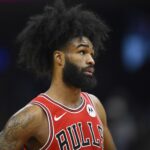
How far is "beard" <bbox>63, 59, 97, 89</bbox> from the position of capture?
21.0 feet

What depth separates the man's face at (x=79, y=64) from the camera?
6.38m

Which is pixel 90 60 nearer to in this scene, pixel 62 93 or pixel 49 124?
pixel 62 93

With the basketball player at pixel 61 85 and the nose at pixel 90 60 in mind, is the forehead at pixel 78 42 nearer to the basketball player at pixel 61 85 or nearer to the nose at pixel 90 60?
the basketball player at pixel 61 85

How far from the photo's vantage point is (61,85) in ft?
21.3

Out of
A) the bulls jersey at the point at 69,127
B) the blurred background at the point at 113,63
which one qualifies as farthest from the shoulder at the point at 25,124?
the blurred background at the point at 113,63

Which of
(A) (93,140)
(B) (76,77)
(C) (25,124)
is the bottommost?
(A) (93,140)

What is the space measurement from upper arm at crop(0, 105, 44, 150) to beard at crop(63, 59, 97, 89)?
49cm

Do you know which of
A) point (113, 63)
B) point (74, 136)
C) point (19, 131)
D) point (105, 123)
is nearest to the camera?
point (19, 131)

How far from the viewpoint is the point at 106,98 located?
1332cm

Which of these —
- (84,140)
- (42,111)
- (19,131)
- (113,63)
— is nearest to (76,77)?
(42,111)

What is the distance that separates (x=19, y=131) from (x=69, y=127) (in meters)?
0.46

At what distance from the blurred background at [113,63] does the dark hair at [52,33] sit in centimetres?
579

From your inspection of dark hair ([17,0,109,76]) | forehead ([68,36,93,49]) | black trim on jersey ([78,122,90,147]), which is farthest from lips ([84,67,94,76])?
black trim on jersey ([78,122,90,147])

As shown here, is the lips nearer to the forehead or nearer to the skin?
the skin
